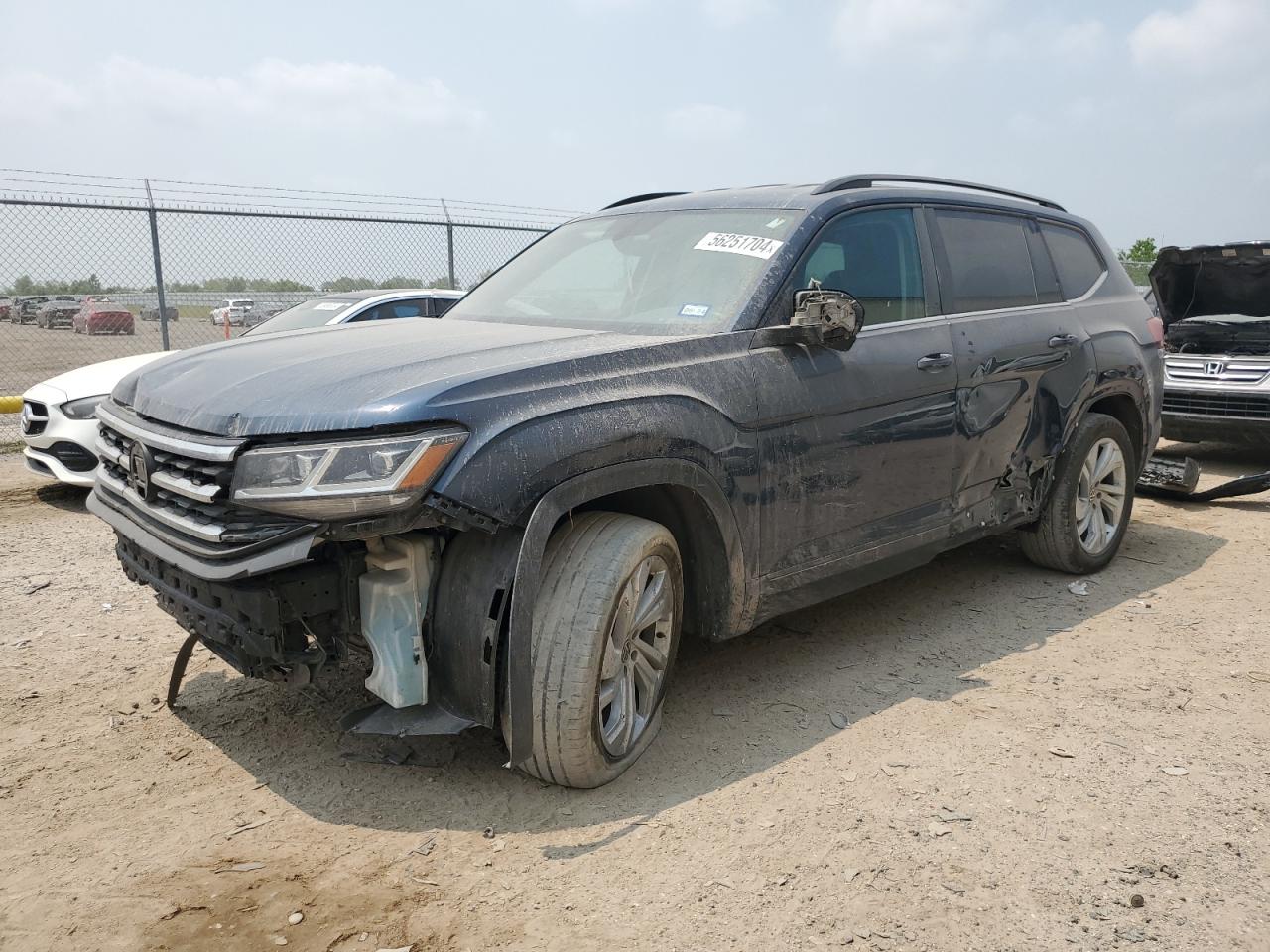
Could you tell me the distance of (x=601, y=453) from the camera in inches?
115

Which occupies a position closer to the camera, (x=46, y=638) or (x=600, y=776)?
(x=600, y=776)

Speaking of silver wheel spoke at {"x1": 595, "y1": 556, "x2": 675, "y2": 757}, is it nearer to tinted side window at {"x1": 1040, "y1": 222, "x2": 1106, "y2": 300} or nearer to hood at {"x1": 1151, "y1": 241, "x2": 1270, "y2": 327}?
tinted side window at {"x1": 1040, "y1": 222, "x2": 1106, "y2": 300}

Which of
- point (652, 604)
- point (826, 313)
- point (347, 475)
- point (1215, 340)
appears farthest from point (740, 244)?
point (1215, 340)

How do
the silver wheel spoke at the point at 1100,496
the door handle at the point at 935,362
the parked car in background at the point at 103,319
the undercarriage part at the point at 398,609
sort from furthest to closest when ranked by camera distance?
the parked car in background at the point at 103,319, the silver wheel spoke at the point at 1100,496, the door handle at the point at 935,362, the undercarriage part at the point at 398,609

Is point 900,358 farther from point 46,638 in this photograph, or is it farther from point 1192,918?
point 46,638

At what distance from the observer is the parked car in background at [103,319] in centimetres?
1137

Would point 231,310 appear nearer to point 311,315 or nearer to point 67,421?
point 311,315

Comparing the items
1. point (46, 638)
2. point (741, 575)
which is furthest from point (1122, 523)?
point (46, 638)

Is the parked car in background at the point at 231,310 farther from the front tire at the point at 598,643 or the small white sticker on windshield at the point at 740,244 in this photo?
the front tire at the point at 598,643

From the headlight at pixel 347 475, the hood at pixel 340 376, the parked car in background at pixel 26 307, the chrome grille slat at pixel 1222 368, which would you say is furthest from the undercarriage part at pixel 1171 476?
the parked car in background at pixel 26 307

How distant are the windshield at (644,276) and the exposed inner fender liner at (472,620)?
108 cm

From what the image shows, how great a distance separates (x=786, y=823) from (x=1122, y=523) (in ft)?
11.0

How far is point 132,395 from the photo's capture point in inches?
131

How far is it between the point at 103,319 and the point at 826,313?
34.7 ft
